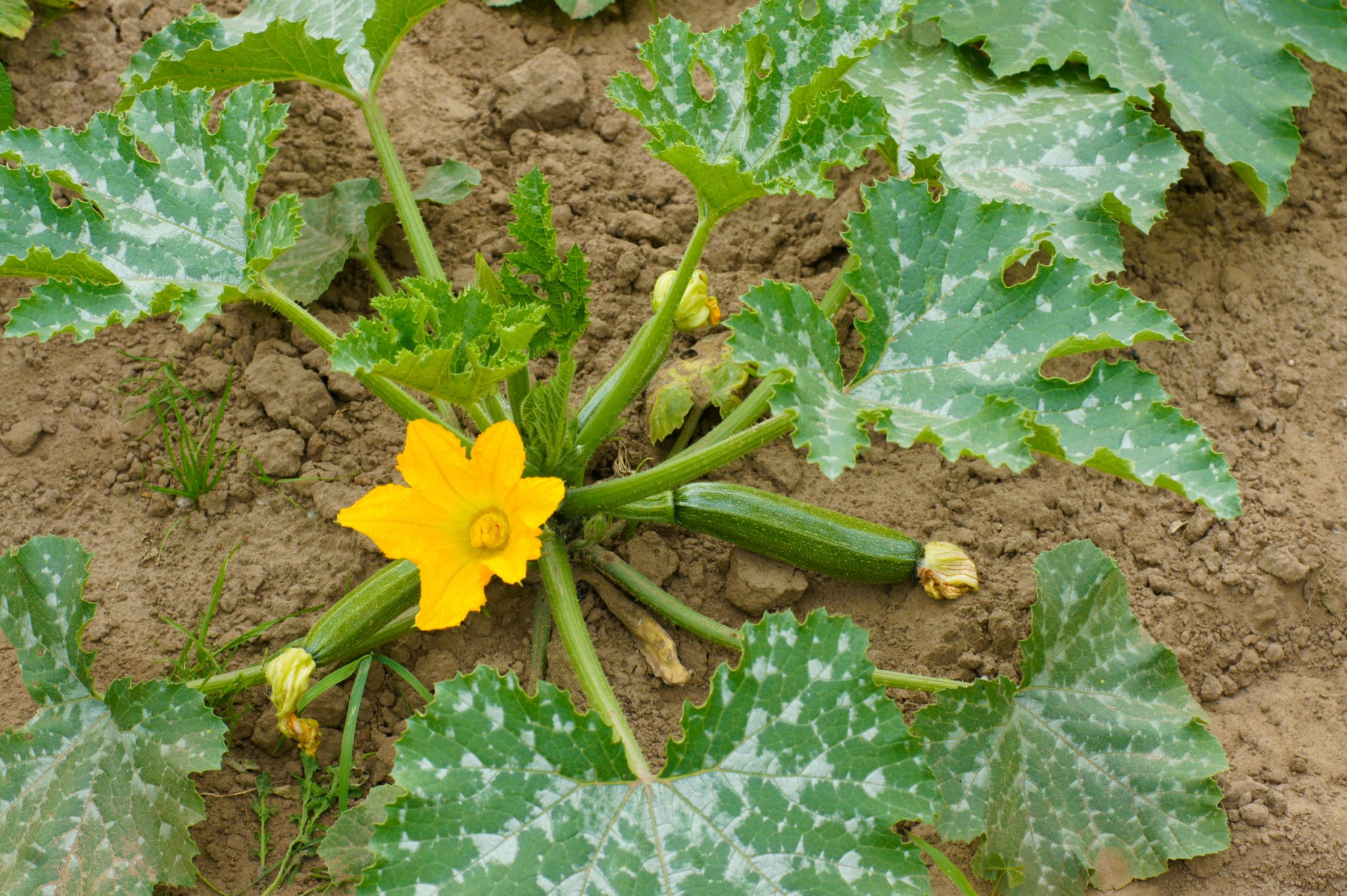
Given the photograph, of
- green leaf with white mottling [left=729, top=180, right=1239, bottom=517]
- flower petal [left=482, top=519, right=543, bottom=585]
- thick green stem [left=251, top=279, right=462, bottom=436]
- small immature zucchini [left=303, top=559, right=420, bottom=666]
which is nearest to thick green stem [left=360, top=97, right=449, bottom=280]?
thick green stem [left=251, top=279, right=462, bottom=436]

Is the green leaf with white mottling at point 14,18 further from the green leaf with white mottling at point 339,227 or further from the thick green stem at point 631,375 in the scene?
the thick green stem at point 631,375

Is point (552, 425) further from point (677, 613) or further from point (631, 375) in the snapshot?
point (677, 613)

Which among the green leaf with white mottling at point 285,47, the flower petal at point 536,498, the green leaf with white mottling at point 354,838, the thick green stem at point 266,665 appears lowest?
the green leaf with white mottling at point 354,838

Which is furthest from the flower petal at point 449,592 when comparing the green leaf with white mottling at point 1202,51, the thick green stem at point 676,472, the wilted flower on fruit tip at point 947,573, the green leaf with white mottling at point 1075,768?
the green leaf with white mottling at point 1202,51

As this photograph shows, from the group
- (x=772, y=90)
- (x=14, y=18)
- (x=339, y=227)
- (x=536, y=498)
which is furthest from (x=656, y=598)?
(x=14, y=18)

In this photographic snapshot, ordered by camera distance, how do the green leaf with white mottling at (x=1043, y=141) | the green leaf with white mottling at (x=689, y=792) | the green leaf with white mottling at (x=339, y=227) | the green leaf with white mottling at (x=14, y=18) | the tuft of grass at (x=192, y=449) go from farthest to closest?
the green leaf with white mottling at (x=14, y=18), the green leaf with white mottling at (x=339, y=227), the tuft of grass at (x=192, y=449), the green leaf with white mottling at (x=1043, y=141), the green leaf with white mottling at (x=689, y=792)

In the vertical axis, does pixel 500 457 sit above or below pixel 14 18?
below

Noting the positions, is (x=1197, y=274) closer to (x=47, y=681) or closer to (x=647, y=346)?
(x=647, y=346)

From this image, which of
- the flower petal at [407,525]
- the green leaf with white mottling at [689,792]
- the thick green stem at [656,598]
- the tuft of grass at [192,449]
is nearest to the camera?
the green leaf with white mottling at [689,792]
